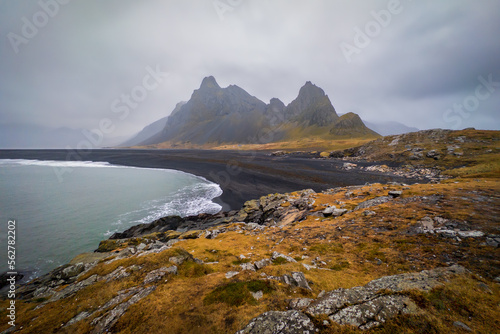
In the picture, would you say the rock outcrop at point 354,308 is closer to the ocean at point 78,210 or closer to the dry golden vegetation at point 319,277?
the dry golden vegetation at point 319,277

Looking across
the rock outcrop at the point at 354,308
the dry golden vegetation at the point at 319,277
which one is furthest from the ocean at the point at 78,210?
the rock outcrop at the point at 354,308

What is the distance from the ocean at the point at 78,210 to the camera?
2162cm

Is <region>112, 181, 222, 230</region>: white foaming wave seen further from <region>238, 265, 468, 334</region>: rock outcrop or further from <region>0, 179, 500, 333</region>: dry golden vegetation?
<region>238, 265, 468, 334</region>: rock outcrop

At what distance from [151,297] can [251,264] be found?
518cm

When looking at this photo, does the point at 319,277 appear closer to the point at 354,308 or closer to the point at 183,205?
the point at 354,308

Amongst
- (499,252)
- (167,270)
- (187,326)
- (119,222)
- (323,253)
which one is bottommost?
(119,222)

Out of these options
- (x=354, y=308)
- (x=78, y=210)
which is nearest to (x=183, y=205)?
(x=78, y=210)

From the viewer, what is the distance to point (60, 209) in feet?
113

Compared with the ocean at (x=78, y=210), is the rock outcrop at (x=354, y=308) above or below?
above

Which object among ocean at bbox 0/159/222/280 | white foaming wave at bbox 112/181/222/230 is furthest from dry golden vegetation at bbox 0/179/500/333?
white foaming wave at bbox 112/181/222/230

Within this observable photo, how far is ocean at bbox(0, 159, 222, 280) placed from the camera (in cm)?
2162

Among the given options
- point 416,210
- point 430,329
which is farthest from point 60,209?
point 416,210

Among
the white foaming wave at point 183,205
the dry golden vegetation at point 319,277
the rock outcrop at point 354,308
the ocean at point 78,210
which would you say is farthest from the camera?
the white foaming wave at point 183,205

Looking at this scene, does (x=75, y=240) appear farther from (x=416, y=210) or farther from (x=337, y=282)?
(x=416, y=210)
